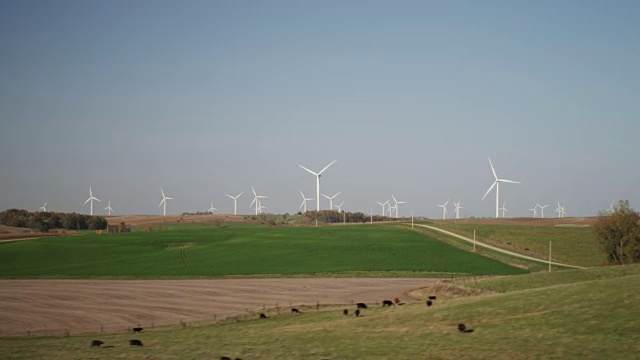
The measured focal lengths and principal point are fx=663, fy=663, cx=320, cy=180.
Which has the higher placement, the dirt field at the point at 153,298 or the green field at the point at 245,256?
the green field at the point at 245,256

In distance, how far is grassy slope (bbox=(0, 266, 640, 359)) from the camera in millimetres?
29984

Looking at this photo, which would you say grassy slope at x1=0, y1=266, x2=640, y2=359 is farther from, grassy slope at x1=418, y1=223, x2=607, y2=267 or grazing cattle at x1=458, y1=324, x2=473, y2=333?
grassy slope at x1=418, y1=223, x2=607, y2=267

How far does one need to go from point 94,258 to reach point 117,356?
280ft

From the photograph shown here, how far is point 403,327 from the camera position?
1528 inches

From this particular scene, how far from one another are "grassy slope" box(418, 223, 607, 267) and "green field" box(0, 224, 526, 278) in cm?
1206

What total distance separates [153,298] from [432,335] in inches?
1630

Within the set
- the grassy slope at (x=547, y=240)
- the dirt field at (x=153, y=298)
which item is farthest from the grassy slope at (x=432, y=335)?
the grassy slope at (x=547, y=240)

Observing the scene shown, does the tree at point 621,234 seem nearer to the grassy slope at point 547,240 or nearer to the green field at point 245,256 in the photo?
the grassy slope at point 547,240

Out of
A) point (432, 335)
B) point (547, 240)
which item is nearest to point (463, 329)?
point (432, 335)

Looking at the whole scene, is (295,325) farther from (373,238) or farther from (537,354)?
(373,238)

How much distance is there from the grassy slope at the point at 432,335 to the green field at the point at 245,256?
4905cm

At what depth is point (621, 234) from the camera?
9988cm

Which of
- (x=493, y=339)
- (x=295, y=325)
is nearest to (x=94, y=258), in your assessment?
(x=295, y=325)

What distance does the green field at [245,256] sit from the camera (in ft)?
318
